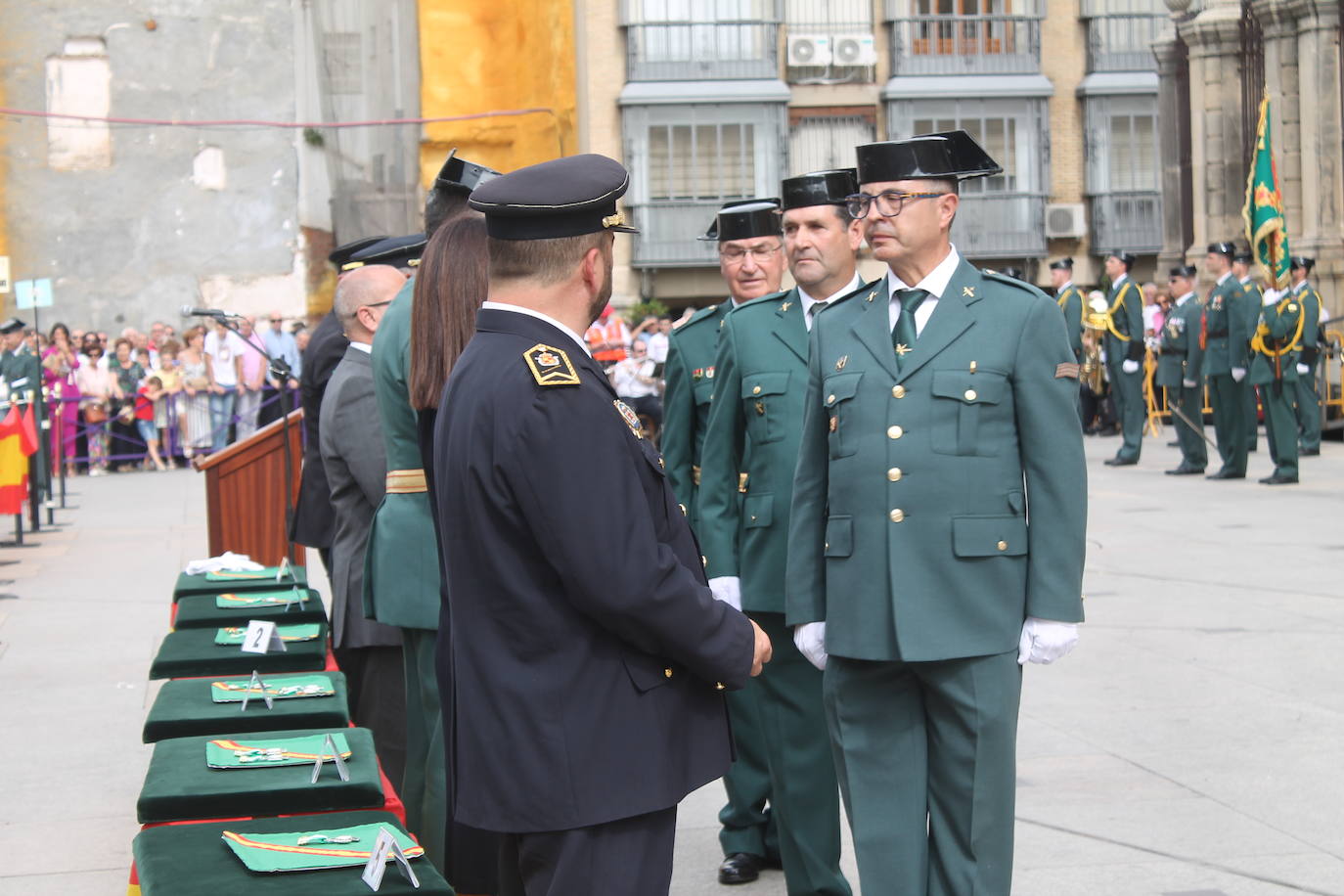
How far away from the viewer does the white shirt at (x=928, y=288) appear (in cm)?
412

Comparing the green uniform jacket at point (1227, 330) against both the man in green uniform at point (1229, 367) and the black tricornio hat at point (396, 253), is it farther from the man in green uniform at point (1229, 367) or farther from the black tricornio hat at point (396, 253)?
the black tricornio hat at point (396, 253)

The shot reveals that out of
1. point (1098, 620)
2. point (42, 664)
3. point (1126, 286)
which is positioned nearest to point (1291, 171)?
point (1126, 286)

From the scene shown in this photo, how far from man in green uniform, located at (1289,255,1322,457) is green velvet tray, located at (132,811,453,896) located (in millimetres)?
15095

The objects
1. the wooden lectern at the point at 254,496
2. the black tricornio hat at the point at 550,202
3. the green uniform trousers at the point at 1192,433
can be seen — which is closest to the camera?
the black tricornio hat at the point at 550,202

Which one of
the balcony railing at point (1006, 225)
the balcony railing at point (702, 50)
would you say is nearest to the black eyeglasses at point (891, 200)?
the balcony railing at point (702, 50)

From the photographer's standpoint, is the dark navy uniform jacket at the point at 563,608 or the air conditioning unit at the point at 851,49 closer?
the dark navy uniform jacket at the point at 563,608

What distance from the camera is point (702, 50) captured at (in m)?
35.0

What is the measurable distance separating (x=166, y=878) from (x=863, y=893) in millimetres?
1633

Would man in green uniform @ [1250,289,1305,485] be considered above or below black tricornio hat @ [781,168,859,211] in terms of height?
below

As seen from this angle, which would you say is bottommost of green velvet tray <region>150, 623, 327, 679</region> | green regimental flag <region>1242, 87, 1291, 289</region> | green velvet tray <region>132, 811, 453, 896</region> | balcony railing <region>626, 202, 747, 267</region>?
green velvet tray <region>132, 811, 453, 896</region>

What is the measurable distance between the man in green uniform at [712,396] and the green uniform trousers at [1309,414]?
1442cm

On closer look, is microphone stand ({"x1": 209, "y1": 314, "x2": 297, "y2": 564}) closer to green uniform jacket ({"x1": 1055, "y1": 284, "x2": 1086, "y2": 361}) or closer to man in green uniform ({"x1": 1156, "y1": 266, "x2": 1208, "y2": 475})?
man in green uniform ({"x1": 1156, "y1": 266, "x2": 1208, "y2": 475})

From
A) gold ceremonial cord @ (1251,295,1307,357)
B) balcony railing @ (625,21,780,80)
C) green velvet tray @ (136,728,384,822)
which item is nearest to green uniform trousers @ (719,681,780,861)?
green velvet tray @ (136,728,384,822)

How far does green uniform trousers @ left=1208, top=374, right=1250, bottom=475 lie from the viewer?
55.3 ft
